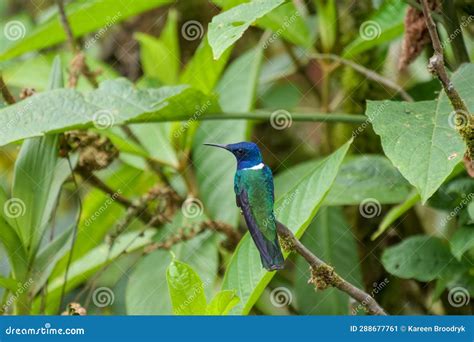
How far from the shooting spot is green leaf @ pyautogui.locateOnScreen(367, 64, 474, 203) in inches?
40.8

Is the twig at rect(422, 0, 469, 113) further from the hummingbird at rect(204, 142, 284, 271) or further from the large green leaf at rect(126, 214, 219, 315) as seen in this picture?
the large green leaf at rect(126, 214, 219, 315)

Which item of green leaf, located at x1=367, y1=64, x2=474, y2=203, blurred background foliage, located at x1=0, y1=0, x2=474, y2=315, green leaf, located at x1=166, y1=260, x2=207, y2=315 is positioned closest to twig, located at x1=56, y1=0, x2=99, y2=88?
blurred background foliage, located at x1=0, y1=0, x2=474, y2=315

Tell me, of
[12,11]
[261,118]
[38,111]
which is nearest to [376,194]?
[261,118]

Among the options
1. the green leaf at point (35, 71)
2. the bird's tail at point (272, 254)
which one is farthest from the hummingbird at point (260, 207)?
the green leaf at point (35, 71)

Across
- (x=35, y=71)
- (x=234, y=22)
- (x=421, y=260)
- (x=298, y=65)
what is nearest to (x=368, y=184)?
(x=421, y=260)

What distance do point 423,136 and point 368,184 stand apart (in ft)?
1.43

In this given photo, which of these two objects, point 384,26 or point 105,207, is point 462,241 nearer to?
point 384,26

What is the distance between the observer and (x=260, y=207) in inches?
39.7

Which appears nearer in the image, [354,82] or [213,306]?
[213,306]

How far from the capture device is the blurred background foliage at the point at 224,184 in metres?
1.30

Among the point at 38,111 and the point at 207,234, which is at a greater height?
the point at 38,111

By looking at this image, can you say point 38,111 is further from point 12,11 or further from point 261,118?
point 12,11

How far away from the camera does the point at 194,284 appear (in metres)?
1.18

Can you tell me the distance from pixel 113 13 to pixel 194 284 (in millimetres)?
719
